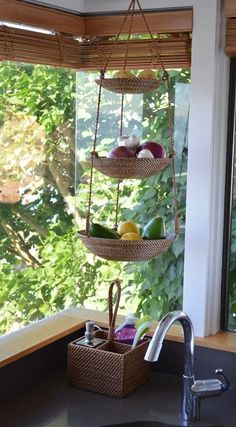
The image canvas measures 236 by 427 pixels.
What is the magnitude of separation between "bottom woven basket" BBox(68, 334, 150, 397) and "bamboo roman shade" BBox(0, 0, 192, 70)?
3.18 feet

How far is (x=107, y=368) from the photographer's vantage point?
197cm

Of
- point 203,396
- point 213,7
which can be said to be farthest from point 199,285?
point 213,7

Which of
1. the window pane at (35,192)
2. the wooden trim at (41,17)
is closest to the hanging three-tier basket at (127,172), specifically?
the wooden trim at (41,17)

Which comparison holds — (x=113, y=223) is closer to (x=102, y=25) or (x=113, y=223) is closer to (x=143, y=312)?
(x=143, y=312)

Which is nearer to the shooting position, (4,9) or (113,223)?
(4,9)

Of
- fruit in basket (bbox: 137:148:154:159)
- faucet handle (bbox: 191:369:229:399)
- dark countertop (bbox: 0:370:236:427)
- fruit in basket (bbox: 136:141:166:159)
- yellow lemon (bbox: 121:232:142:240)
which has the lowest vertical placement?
dark countertop (bbox: 0:370:236:427)

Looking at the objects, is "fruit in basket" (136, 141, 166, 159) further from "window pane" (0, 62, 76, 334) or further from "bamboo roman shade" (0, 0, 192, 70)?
"window pane" (0, 62, 76, 334)

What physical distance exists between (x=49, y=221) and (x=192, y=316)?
688mm

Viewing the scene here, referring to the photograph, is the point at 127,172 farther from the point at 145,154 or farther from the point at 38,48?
the point at 38,48

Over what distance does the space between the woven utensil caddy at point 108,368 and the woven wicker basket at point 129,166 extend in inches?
19.6

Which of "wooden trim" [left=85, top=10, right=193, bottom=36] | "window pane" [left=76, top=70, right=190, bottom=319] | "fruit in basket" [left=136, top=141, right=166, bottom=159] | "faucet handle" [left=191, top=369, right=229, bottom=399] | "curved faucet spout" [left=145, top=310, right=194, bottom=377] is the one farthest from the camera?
"window pane" [left=76, top=70, right=190, bottom=319]

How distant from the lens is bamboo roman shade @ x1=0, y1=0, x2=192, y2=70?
6.63ft

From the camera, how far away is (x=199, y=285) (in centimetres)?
211

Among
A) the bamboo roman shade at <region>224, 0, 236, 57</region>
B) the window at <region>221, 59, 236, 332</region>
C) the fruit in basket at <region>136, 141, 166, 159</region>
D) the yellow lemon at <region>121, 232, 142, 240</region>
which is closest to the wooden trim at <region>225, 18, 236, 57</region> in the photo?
the bamboo roman shade at <region>224, 0, 236, 57</region>
